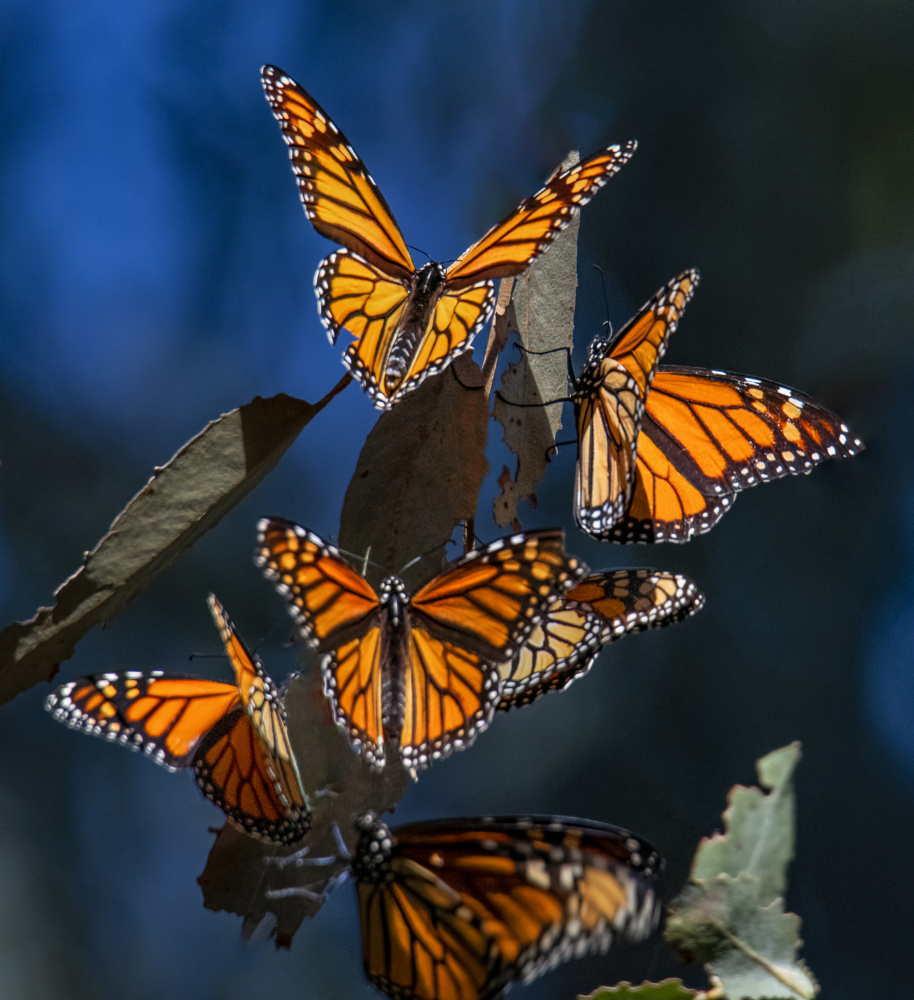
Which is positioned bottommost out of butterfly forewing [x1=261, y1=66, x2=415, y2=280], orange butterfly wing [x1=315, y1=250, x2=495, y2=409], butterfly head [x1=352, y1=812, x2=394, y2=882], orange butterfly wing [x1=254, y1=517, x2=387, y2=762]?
butterfly head [x1=352, y1=812, x2=394, y2=882]

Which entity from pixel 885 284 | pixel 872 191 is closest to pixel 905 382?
pixel 885 284

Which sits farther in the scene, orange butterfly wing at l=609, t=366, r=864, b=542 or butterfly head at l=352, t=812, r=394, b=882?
orange butterfly wing at l=609, t=366, r=864, b=542

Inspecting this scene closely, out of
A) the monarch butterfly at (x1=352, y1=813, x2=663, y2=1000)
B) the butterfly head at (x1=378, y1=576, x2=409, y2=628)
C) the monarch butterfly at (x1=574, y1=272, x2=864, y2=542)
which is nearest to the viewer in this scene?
the monarch butterfly at (x1=352, y1=813, x2=663, y2=1000)

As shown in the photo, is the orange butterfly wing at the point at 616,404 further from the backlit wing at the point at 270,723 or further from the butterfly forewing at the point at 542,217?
the backlit wing at the point at 270,723

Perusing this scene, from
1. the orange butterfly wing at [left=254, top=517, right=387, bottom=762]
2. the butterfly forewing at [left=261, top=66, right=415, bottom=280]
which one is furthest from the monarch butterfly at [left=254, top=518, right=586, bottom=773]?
the butterfly forewing at [left=261, top=66, right=415, bottom=280]

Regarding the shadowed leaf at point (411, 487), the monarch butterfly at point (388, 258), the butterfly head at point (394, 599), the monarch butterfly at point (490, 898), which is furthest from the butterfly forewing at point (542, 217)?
the monarch butterfly at point (490, 898)

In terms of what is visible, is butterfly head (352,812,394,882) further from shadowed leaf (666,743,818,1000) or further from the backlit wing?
shadowed leaf (666,743,818,1000)
